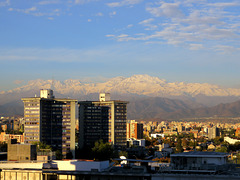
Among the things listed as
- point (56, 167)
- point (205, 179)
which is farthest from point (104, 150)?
point (205, 179)

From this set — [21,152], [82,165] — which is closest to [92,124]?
[21,152]

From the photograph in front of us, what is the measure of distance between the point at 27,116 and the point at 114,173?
128 meters

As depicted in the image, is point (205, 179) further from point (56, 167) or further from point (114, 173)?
point (56, 167)

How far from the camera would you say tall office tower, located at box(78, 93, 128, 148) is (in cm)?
18888

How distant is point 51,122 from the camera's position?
162 metres

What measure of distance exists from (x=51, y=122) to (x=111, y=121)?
33.9 metres

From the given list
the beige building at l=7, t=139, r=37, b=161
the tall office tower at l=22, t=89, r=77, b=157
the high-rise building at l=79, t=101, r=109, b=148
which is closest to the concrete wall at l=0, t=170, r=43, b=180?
the beige building at l=7, t=139, r=37, b=161

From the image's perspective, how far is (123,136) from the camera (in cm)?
19000

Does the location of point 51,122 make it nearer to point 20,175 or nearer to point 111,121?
point 111,121

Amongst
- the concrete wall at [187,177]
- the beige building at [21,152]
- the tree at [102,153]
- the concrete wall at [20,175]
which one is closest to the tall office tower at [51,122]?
the tree at [102,153]

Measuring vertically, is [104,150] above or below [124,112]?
below

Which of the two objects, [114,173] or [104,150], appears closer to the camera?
[114,173]

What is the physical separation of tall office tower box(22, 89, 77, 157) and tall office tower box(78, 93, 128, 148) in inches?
1044

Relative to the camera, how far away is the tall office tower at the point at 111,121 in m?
189
